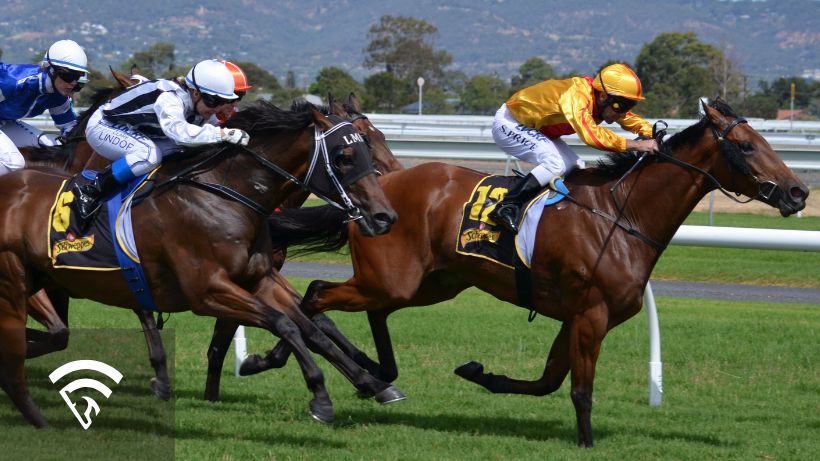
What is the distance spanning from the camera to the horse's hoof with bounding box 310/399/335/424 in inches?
246

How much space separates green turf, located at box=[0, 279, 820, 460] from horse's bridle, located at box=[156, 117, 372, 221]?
1217mm

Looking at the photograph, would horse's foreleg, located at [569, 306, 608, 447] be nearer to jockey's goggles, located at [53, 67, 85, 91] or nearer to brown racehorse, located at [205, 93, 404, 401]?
brown racehorse, located at [205, 93, 404, 401]

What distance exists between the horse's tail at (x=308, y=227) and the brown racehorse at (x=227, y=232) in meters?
1.18

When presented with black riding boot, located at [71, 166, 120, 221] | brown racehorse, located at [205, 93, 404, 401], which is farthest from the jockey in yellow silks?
black riding boot, located at [71, 166, 120, 221]

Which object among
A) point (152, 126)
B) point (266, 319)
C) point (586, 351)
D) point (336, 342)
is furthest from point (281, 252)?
point (586, 351)

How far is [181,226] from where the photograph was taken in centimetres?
646

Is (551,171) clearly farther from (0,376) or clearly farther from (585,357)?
(0,376)

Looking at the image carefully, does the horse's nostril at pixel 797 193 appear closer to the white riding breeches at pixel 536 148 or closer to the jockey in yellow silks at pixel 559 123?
the jockey in yellow silks at pixel 559 123

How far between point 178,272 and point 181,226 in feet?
0.77

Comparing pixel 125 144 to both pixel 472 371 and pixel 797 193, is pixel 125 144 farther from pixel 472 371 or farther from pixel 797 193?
pixel 797 193

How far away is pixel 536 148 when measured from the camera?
7.30 meters

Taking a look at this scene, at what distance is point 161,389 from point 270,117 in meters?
1.99

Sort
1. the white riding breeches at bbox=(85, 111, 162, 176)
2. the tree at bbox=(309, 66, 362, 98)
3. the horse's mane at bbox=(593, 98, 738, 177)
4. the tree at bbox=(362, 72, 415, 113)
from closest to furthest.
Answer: the white riding breeches at bbox=(85, 111, 162, 176), the horse's mane at bbox=(593, 98, 738, 177), the tree at bbox=(309, 66, 362, 98), the tree at bbox=(362, 72, 415, 113)

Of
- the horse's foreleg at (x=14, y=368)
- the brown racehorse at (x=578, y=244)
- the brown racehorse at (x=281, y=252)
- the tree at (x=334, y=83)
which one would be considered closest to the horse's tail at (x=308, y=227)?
the brown racehorse at (x=281, y=252)
